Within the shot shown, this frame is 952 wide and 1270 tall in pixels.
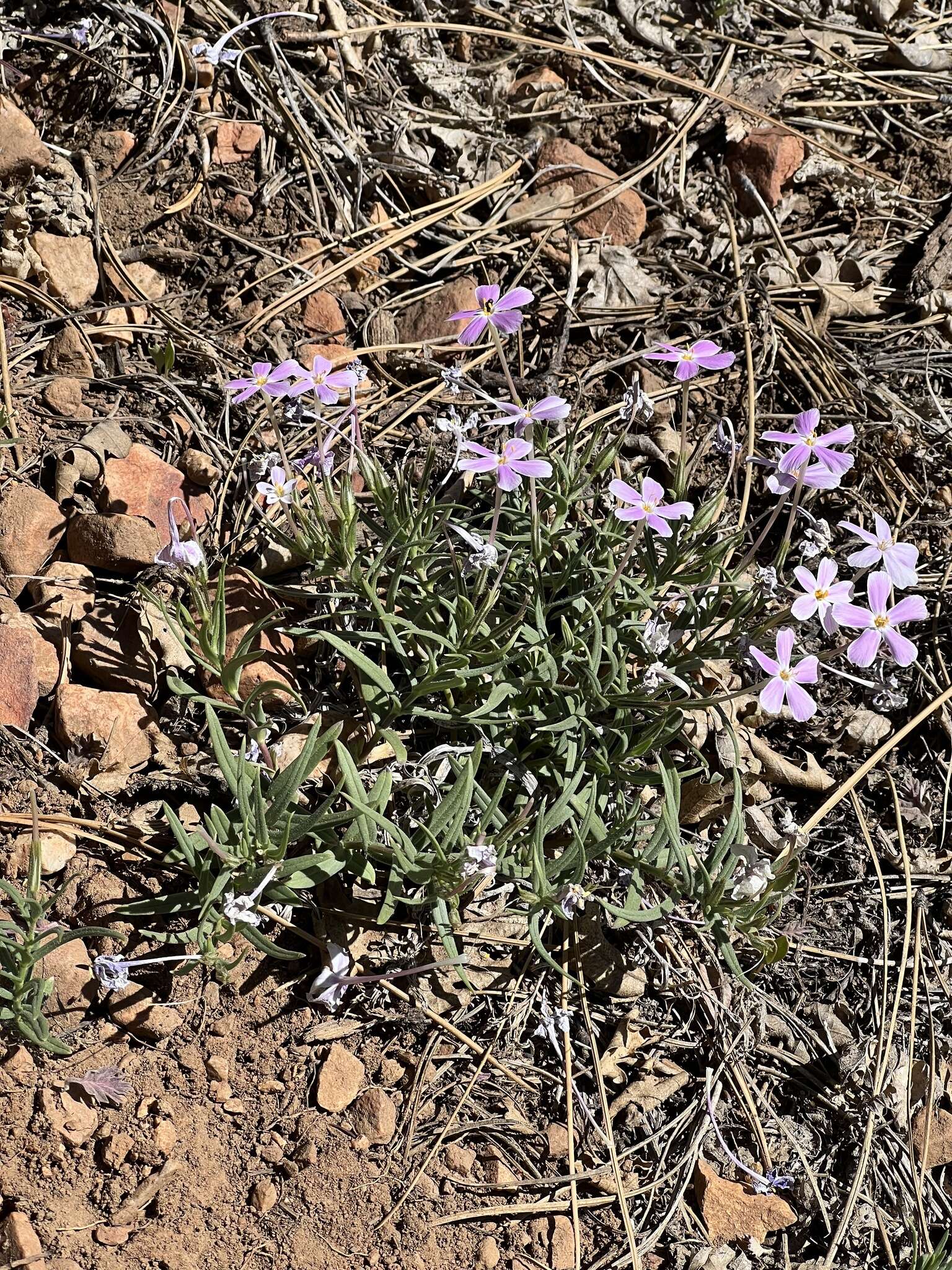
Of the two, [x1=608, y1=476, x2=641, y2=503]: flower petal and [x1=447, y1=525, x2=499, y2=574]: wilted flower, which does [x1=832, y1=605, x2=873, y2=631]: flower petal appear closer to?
[x1=608, y1=476, x2=641, y2=503]: flower petal

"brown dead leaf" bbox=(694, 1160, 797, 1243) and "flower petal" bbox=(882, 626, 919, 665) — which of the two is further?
"brown dead leaf" bbox=(694, 1160, 797, 1243)

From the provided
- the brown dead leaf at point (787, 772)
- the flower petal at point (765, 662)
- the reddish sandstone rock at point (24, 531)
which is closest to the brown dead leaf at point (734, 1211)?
the brown dead leaf at point (787, 772)

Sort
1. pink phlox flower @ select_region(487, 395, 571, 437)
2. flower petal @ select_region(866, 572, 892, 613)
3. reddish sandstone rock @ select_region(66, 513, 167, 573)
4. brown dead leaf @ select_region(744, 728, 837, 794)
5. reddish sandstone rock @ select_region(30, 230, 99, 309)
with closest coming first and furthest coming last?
flower petal @ select_region(866, 572, 892, 613), pink phlox flower @ select_region(487, 395, 571, 437), reddish sandstone rock @ select_region(66, 513, 167, 573), brown dead leaf @ select_region(744, 728, 837, 794), reddish sandstone rock @ select_region(30, 230, 99, 309)

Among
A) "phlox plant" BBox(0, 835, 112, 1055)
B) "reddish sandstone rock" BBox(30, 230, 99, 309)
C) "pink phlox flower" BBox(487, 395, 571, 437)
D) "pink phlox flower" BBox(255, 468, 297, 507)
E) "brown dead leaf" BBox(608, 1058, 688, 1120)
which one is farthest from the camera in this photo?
"reddish sandstone rock" BBox(30, 230, 99, 309)

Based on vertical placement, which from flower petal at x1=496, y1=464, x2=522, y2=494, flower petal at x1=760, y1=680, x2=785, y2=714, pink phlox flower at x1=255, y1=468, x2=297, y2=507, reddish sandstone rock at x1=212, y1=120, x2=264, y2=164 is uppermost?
reddish sandstone rock at x1=212, y1=120, x2=264, y2=164

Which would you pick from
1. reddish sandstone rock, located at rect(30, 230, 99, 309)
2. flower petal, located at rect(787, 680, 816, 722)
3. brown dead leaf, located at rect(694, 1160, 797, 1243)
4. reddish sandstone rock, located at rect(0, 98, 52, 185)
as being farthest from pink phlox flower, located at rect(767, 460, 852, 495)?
reddish sandstone rock, located at rect(0, 98, 52, 185)

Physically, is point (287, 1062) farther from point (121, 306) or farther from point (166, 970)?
point (121, 306)
